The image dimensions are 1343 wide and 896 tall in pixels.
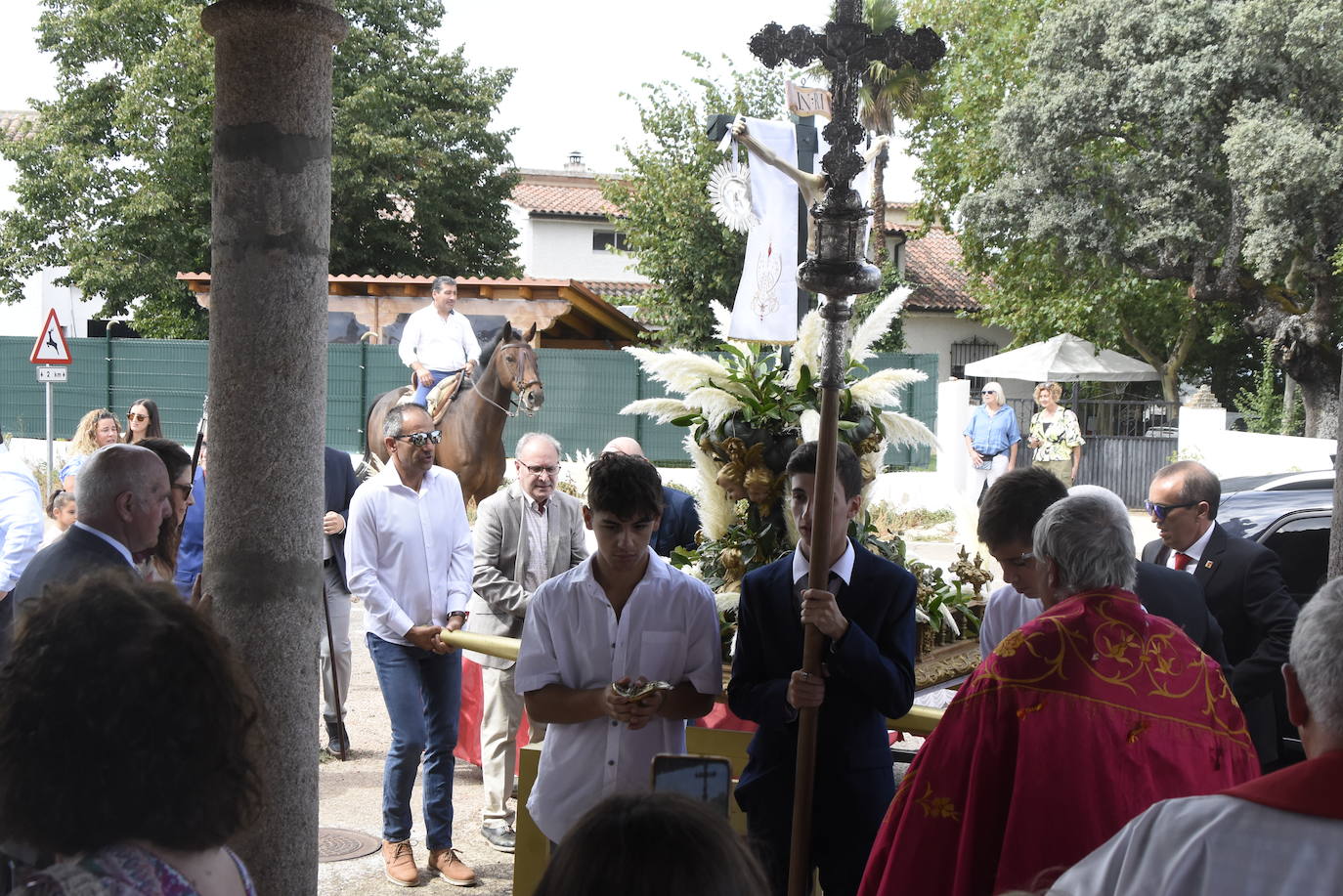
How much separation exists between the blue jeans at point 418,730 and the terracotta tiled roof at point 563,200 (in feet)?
128

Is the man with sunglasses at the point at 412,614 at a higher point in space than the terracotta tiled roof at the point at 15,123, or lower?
lower

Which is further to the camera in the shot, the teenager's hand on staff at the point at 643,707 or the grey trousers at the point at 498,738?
the grey trousers at the point at 498,738

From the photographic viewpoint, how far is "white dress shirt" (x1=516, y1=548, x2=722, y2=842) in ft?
13.1

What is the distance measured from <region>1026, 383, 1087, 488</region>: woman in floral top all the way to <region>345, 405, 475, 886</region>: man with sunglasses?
1246 cm

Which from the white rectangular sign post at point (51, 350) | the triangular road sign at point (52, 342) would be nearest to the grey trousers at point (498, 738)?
the white rectangular sign post at point (51, 350)

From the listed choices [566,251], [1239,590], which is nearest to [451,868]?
[1239,590]

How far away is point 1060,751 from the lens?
2.86 meters

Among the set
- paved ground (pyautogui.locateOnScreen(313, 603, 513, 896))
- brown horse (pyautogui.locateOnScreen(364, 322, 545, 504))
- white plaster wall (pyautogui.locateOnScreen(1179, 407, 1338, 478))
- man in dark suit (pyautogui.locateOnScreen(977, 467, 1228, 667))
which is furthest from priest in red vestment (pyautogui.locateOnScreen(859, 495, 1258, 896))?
white plaster wall (pyautogui.locateOnScreen(1179, 407, 1338, 478))

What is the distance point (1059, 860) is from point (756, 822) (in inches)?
47.2

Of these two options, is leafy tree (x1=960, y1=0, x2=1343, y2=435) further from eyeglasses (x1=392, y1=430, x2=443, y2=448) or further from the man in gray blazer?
eyeglasses (x1=392, y1=430, x2=443, y2=448)

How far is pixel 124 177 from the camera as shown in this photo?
34281 millimetres

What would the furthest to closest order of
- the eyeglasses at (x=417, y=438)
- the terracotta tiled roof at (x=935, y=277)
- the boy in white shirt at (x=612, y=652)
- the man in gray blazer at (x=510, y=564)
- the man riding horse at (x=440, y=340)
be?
1. the terracotta tiled roof at (x=935, y=277)
2. the man riding horse at (x=440, y=340)
3. the man in gray blazer at (x=510, y=564)
4. the eyeglasses at (x=417, y=438)
5. the boy in white shirt at (x=612, y=652)

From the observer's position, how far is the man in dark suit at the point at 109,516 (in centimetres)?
374

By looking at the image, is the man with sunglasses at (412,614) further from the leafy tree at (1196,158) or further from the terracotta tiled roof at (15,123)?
the terracotta tiled roof at (15,123)
